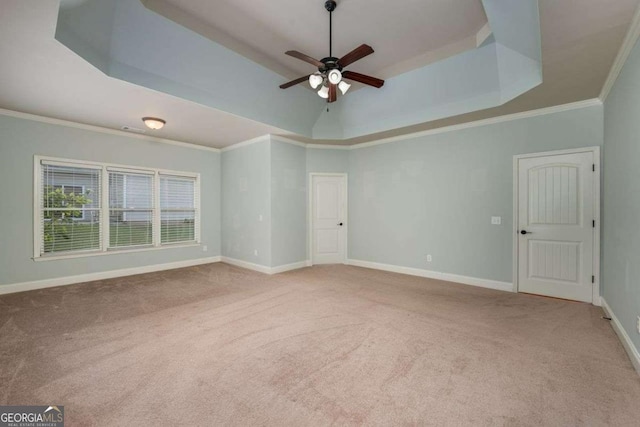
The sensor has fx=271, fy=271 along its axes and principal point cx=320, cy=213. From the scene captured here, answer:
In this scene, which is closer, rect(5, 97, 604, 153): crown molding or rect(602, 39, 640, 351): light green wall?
rect(602, 39, 640, 351): light green wall

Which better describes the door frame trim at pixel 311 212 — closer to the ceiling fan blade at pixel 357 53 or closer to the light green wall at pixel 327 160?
the light green wall at pixel 327 160

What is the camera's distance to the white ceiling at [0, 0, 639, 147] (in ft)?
7.03

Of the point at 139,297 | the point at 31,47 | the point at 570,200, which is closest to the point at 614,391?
the point at 570,200

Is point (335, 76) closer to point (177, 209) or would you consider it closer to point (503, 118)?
point (503, 118)

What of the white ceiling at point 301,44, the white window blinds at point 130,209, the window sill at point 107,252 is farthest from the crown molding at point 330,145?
the window sill at point 107,252

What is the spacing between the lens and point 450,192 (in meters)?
4.75

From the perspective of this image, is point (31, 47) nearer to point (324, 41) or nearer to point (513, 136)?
point (324, 41)

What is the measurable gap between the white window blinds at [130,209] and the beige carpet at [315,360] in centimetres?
137

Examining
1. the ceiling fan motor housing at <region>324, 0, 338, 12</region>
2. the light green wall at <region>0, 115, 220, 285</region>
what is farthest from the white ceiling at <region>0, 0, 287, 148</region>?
the ceiling fan motor housing at <region>324, 0, 338, 12</region>

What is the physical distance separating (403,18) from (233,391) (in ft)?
12.9

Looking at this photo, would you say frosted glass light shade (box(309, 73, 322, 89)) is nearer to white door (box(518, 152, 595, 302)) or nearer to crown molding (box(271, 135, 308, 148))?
crown molding (box(271, 135, 308, 148))

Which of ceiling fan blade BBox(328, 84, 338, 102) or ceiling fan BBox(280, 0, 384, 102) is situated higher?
ceiling fan BBox(280, 0, 384, 102)

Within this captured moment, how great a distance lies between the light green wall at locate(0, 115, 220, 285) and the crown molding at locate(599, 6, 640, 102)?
6.55 metres

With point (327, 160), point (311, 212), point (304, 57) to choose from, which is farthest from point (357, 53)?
point (311, 212)
